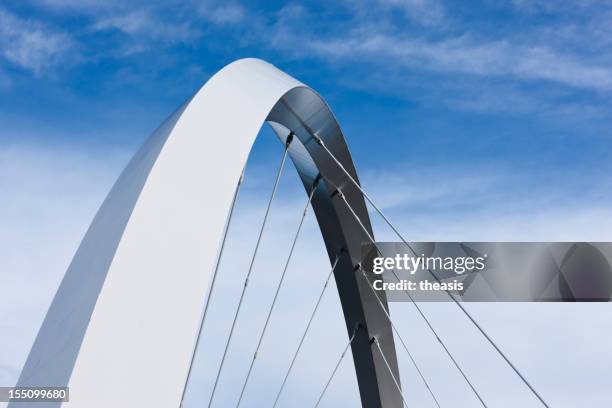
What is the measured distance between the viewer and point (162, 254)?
6.59 metres

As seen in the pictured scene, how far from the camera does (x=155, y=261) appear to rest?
654 cm

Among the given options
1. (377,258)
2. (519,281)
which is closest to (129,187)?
(377,258)

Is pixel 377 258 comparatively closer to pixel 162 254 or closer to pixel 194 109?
pixel 194 109

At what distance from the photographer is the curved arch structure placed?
6.00m

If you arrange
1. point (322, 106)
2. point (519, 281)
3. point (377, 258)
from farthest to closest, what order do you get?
point (519, 281), point (377, 258), point (322, 106)

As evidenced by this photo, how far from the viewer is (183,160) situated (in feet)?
23.7

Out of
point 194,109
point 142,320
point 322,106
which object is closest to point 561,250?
point 322,106

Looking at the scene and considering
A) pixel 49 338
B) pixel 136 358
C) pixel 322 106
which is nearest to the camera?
pixel 136 358

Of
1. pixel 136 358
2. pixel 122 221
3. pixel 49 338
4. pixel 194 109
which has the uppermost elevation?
pixel 194 109

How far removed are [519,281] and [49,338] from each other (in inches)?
529

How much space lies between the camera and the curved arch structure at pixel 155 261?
6000mm

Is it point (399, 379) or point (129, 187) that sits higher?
point (399, 379)

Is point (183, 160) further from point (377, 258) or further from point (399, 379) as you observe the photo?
point (399, 379)

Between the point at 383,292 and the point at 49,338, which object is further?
the point at 383,292
